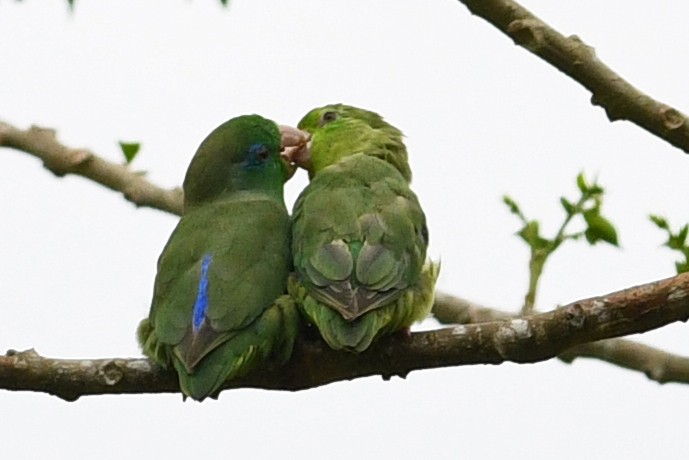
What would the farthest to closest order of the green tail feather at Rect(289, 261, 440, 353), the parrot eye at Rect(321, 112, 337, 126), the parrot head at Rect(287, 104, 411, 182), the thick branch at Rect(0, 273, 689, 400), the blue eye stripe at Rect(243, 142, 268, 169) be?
1. the parrot eye at Rect(321, 112, 337, 126)
2. the parrot head at Rect(287, 104, 411, 182)
3. the blue eye stripe at Rect(243, 142, 268, 169)
4. the green tail feather at Rect(289, 261, 440, 353)
5. the thick branch at Rect(0, 273, 689, 400)

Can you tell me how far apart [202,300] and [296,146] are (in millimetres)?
1378

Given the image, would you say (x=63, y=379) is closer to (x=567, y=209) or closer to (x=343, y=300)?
(x=343, y=300)

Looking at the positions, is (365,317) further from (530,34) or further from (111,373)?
(530,34)

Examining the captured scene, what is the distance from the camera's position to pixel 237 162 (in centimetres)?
507

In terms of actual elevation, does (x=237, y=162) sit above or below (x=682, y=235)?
below

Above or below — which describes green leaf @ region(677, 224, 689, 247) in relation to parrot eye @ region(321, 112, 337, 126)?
above

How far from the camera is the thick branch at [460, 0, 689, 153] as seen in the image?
390 centimetres

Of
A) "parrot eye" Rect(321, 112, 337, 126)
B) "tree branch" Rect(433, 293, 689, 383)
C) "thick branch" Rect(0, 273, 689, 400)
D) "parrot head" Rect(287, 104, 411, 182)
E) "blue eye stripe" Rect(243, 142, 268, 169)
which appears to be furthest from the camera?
"parrot eye" Rect(321, 112, 337, 126)

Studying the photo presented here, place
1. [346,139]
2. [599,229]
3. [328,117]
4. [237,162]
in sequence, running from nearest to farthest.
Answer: [599,229], [237,162], [346,139], [328,117]

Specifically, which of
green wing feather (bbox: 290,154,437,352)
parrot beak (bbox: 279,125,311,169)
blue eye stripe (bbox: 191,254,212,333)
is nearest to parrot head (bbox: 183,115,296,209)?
parrot beak (bbox: 279,125,311,169)

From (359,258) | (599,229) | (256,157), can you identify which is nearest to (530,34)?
(359,258)

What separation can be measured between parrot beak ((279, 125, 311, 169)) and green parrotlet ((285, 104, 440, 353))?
402mm

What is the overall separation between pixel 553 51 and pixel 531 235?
3.65ft

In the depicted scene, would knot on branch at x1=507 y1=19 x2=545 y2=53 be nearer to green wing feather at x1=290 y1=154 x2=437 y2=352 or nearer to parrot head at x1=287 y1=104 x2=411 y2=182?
green wing feather at x1=290 y1=154 x2=437 y2=352
